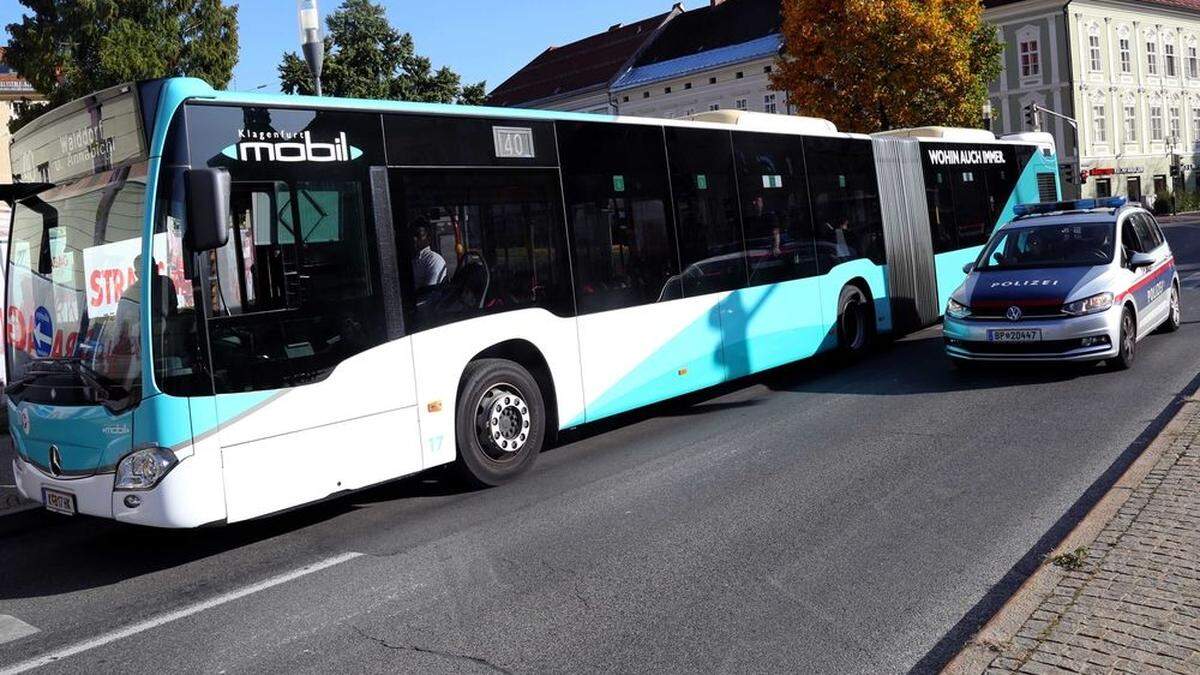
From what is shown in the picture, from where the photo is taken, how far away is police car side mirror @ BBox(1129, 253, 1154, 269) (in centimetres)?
1209

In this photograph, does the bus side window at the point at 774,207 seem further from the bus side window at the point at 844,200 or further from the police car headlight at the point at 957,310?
the police car headlight at the point at 957,310

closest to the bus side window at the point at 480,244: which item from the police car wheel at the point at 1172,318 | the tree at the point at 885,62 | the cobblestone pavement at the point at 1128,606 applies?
the cobblestone pavement at the point at 1128,606

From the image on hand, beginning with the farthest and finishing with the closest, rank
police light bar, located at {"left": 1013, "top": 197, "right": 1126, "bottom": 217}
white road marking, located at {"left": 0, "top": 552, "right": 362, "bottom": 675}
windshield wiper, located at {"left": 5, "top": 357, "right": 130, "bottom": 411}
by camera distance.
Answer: police light bar, located at {"left": 1013, "top": 197, "right": 1126, "bottom": 217} → windshield wiper, located at {"left": 5, "top": 357, "right": 130, "bottom": 411} → white road marking, located at {"left": 0, "top": 552, "right": 362, "bottom": 675}

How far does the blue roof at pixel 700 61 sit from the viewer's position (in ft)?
221

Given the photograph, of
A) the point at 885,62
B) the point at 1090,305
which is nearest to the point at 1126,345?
the point at 1090,305

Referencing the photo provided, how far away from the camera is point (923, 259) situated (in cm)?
1562

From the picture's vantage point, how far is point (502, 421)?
334 inches

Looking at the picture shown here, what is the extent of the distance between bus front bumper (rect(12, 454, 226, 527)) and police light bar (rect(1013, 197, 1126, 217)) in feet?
34.9

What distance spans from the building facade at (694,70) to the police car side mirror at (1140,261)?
178 feet

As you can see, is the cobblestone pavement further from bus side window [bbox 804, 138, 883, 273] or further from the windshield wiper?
bus side window [bbox 804, 138, 883, 273]

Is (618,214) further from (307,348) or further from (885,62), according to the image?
(885,62)

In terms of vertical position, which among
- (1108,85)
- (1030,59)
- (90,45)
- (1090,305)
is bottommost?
(1090,305)

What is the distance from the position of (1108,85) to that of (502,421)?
64.9 m

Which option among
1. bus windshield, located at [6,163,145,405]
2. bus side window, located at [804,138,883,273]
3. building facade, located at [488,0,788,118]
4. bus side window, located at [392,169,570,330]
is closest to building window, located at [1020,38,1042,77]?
building facade, located at [488,0,788,118]
